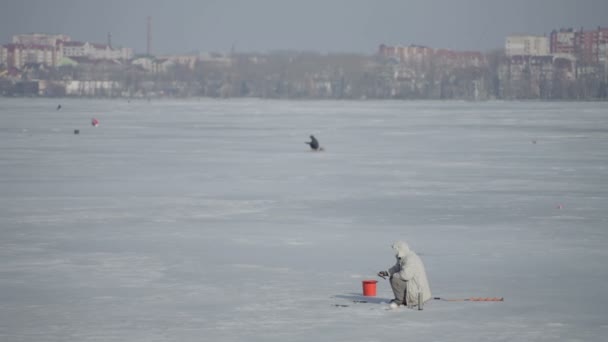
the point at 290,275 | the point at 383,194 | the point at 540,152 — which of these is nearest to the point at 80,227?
the point at 290,275

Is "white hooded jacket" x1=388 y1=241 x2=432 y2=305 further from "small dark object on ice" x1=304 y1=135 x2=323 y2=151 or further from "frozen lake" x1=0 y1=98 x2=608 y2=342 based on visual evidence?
"small dark object on ice" x1=304 y1=135 x2=323 y2=151

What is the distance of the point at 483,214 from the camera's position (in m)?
15.8

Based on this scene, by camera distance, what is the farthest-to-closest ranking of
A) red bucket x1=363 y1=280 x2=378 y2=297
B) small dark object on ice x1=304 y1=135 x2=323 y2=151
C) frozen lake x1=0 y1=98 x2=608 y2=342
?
small dark object on ice x1=304 y1=135 x2=323 y2=151 → red bucket x1=363 y1=280 x2=378 y2=297 → frozen lake x1=0 y1=98 x2=608 y2=342

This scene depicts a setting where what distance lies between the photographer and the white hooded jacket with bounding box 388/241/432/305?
348 inches

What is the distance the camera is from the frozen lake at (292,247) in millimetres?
8680

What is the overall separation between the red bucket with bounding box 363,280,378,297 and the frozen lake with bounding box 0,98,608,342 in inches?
3.8

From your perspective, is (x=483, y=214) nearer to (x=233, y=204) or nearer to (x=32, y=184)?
(x=233, y=204)

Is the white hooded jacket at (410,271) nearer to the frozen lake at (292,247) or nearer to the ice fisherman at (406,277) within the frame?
the ice fisherman at (406,277)

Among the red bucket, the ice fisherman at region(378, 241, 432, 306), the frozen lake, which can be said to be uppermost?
the ice fisherman at region(378, 241, 432, 306)

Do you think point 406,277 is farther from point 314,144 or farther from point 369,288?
point 314,144

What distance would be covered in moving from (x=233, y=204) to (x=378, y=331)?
29.9 ft

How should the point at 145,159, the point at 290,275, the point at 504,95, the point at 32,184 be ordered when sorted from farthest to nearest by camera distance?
the point at 504,95 < the point at 145,159 < the point at 32,184 < the point at 290,275

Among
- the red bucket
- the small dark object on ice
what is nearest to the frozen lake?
the red bucket

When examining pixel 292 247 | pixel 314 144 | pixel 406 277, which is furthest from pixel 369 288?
pixel 314 144
